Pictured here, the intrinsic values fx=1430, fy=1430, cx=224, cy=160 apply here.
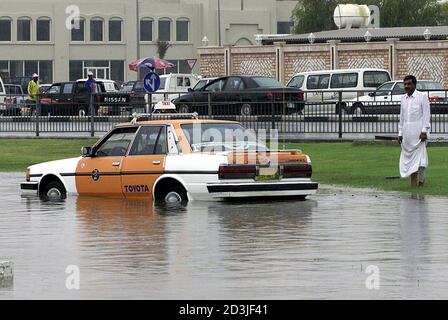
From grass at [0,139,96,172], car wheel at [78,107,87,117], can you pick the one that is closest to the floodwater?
grass at [0,139,96,172]

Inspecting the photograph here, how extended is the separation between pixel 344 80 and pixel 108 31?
5137cm

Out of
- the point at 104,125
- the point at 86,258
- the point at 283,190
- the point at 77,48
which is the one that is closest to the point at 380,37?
the point at 104,125

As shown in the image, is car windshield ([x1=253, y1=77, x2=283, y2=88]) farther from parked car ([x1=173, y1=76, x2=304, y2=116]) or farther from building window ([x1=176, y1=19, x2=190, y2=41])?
building window ([x1=176, y1=19, x2=190, y2=41])

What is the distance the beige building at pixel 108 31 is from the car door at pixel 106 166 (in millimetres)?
78054

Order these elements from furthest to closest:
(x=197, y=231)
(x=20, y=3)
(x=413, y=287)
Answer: (x=20, y=3), (x=197, y=231), (x=413, y=287)

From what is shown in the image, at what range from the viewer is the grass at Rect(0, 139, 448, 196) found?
2367cm

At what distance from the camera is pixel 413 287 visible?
11719 millimetres

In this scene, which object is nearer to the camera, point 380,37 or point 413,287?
point 413,287

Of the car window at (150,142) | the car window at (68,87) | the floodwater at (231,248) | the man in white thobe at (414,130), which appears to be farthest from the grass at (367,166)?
the car window at (68,87)

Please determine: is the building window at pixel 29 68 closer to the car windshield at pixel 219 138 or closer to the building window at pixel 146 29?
the building window at pixel 146 29

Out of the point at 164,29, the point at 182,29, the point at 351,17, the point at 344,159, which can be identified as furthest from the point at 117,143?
the point at 182,29

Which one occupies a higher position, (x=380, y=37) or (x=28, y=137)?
(x=380, y=37)
